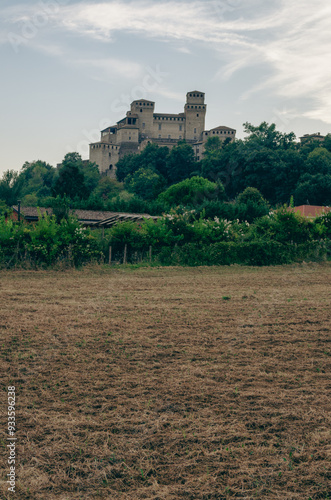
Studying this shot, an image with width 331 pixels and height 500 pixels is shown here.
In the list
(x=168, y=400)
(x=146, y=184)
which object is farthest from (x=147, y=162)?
(x=168, y=400)

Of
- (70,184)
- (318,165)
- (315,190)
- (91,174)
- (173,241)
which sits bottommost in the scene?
(173,241)

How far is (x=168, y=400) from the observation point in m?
6.07

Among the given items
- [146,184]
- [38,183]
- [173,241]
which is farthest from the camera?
[38,183]

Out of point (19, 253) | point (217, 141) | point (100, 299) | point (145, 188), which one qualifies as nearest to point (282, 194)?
point (145, 188)

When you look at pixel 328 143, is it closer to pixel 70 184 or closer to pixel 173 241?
pixel 70 184

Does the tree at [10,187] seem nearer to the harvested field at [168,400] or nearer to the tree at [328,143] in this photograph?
the tree at [328,143]

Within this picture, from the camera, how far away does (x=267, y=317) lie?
10922mm

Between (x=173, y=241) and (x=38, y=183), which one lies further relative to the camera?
(x=38, y=183)

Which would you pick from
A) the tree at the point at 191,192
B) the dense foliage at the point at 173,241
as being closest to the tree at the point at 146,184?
the tree at the point at 191,192

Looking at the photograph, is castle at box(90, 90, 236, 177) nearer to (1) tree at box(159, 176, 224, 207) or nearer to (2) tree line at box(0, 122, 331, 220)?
(2) tree line at box(0, 122, 331, 220)

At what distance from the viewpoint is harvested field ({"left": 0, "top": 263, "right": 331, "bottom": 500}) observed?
443 cm

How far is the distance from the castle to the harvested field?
361 ft

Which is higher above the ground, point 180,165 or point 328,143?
point 328,143

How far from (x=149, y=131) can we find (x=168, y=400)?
12372 centimetres
